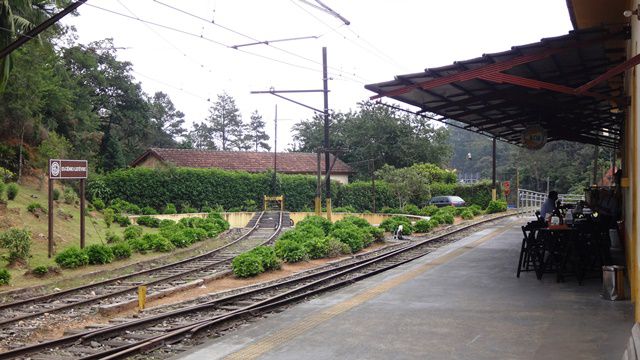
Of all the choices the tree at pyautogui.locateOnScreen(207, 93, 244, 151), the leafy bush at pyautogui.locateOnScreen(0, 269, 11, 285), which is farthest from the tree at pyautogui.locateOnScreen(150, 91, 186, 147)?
the leafy bush at pyautogui.locateOnScreen(0, 269, 11, 285)

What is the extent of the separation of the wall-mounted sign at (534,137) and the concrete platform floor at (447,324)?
5.50 m

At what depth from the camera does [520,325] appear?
24.0 feet

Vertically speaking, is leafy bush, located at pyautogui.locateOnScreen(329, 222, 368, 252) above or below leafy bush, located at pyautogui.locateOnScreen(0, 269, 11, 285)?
above

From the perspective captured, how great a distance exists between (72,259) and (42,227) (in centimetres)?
475

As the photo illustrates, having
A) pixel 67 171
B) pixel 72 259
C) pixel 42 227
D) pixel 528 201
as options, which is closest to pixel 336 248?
pixel 72 259

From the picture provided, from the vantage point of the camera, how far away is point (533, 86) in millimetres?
9031

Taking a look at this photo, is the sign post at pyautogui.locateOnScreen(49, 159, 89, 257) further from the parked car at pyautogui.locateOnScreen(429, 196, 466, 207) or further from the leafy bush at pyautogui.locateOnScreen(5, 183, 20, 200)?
the parked car at pyautogui.locateOnScreen(429, 196, 466, 207)

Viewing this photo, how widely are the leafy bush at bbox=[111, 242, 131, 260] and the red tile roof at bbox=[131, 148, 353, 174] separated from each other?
28.1 meters

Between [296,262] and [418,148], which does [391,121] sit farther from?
[296,262]

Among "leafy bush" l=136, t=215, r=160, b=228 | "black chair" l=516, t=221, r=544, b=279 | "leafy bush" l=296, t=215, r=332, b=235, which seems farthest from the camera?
"leafy bush" l=136, t=215, r=160, b=228

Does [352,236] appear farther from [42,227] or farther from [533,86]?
[533,86]

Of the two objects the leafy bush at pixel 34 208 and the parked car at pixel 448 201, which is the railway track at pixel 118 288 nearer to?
the leafy bush at pixel 34 208

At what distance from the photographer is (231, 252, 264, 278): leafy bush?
Result: 15.3 meters

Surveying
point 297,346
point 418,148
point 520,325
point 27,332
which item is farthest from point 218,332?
point 418,148
